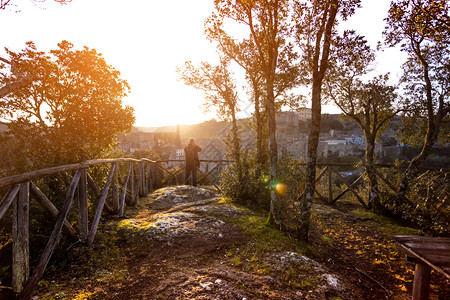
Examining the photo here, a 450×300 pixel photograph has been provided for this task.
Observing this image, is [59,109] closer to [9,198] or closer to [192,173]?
[9,198]

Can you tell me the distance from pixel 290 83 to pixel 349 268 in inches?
244

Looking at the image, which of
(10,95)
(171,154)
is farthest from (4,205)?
(171,154)

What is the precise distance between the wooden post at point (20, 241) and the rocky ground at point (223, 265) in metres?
0.27

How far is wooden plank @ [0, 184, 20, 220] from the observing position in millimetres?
2037

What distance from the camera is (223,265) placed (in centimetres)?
310

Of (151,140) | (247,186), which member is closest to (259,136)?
(247,186)

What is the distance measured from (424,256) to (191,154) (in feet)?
28.4

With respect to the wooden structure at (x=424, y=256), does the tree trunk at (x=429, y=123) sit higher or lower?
higher

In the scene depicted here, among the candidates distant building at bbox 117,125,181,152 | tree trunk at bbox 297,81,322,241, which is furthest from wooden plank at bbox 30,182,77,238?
distant building at bbox 117,125,181,152

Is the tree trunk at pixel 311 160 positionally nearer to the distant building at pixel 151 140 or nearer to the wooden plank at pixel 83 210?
the wooden plank at pixel 83 210

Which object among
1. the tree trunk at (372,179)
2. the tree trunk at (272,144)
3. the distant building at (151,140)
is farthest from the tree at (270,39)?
the distant building at (151,140)

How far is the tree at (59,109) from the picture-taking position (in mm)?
4125

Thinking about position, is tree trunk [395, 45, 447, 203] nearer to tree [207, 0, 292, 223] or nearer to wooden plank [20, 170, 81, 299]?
tree [207, 0, 292, 223]

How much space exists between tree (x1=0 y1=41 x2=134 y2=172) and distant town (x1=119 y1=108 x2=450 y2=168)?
18729 mm
